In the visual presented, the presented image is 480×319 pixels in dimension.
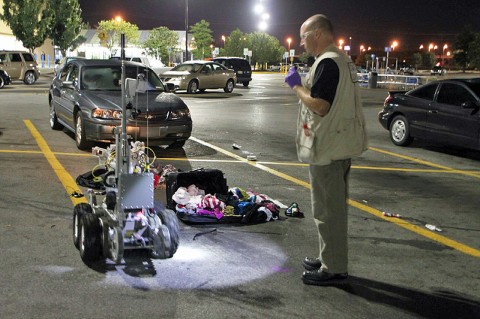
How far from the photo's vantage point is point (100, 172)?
724 cm

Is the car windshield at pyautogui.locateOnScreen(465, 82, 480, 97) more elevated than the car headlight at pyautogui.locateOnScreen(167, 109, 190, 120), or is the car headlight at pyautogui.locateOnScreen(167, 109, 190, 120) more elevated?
the car windshield at pyautogui.locateOnScreen(465, 82, 480, 97)

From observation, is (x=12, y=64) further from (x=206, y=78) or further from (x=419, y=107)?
(x=419, y=107)

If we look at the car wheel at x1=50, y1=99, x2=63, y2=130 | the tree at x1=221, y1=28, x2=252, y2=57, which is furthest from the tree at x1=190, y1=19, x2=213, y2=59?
the car wheel at x1=50, y1=99, x2=63, y2=130

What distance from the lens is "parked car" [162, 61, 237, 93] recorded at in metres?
26.1

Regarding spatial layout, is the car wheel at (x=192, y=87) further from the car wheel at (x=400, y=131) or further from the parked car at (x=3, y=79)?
the car wheel at (x=400, y=131)

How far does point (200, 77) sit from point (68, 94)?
53.2 feet

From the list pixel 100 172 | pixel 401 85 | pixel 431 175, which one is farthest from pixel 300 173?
pixel 401 85

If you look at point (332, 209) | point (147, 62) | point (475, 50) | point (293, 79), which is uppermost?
point (475, 50)

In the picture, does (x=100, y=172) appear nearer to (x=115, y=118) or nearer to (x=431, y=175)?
(x=115, y=118)

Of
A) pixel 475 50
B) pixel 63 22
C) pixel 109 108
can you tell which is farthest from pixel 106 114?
pixel 475 50

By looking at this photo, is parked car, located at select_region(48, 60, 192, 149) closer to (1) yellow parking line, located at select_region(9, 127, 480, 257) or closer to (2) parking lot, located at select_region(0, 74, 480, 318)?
(2) parking lot, located at select_region(0, 74, 480, 318)

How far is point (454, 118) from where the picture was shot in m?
10.6

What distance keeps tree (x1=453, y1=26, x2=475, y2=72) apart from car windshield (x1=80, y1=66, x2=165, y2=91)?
93.1 meters

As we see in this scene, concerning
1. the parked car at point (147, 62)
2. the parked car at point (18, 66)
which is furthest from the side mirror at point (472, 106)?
the parked car at point (18, 66)
